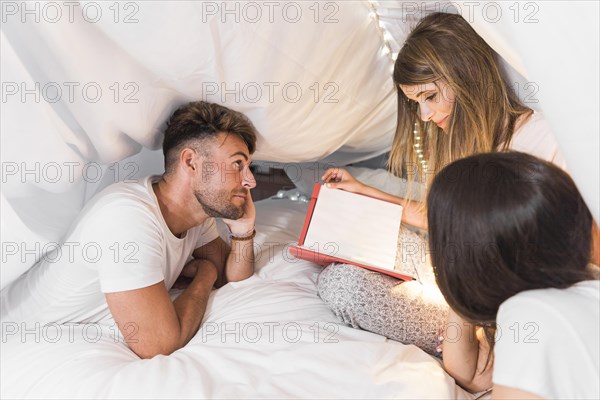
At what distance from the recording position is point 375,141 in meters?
1.58

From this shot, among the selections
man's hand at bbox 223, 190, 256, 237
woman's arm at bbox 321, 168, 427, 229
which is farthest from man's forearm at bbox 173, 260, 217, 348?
woman's arm at bbox 321, 168, 427, 229

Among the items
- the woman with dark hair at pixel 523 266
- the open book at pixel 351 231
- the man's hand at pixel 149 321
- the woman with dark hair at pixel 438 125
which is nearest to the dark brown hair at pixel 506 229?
the woman with dark hair at pixel 523 266

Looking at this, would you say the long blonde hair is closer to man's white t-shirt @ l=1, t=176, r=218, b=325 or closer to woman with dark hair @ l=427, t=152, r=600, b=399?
woman with dark hair @ l=427, t=152, r=600, b=399

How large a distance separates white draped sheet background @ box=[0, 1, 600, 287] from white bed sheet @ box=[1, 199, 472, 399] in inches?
7.8

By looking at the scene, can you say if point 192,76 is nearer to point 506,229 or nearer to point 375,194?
point 375,194

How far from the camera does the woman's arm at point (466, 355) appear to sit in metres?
0.94

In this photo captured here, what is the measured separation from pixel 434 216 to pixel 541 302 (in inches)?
6.4

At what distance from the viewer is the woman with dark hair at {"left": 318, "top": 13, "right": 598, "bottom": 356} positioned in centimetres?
105

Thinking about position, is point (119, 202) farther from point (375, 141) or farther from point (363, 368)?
point (375, 141)

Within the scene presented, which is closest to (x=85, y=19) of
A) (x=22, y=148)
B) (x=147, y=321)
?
(x=22, y=148)

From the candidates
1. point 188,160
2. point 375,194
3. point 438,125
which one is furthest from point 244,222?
point 438,125

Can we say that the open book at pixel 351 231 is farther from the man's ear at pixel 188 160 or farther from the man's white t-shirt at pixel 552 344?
the man's white t-shirt at pixel 552 344

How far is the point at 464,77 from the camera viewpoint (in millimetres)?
1112

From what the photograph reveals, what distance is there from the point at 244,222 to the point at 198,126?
25cm
